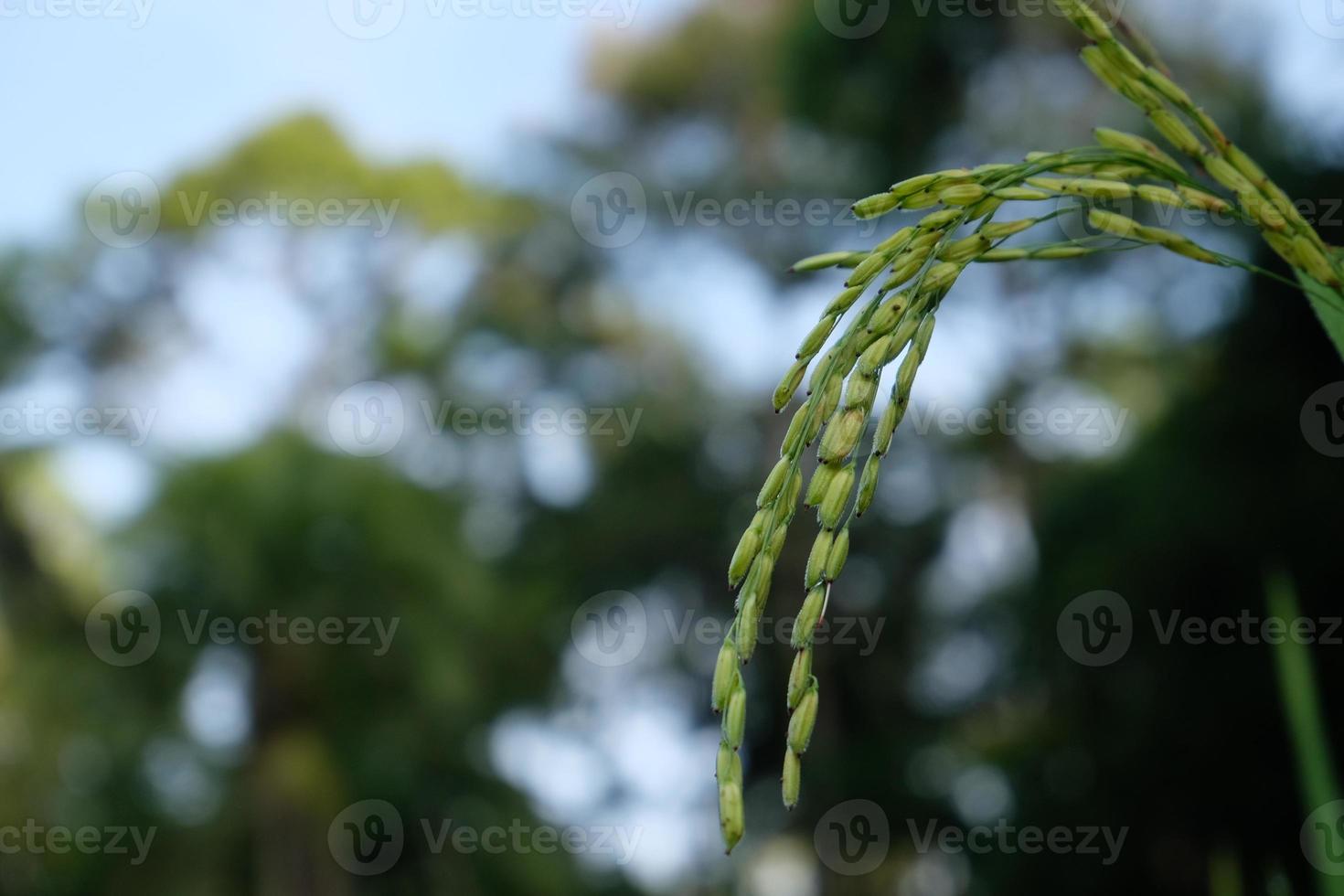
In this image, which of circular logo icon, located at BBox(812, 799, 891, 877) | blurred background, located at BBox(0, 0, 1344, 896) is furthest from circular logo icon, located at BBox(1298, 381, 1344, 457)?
circular logo icon, located at BBox(812, 799, 891, 877)

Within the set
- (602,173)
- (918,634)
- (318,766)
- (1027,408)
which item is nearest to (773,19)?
(602,173)

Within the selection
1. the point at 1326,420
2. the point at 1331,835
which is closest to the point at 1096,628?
the point at 1326,420

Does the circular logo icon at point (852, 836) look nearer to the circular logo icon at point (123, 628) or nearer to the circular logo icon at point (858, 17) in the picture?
the circular logo icon at point (123, 628)

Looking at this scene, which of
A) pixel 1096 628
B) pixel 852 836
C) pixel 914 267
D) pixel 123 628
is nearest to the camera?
pixel 914 267

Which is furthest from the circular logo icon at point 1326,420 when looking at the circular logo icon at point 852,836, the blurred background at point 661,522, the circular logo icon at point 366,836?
the circular logo icon at point 366,836

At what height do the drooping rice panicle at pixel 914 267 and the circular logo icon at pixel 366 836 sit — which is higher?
the drooping rice panicle at pixel 914 267

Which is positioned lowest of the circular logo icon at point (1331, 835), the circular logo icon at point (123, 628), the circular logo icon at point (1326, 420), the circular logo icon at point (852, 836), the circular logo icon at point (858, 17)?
the circular logo icon at point (123, 628)

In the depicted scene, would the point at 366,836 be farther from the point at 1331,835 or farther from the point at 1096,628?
the point at 1331,835
